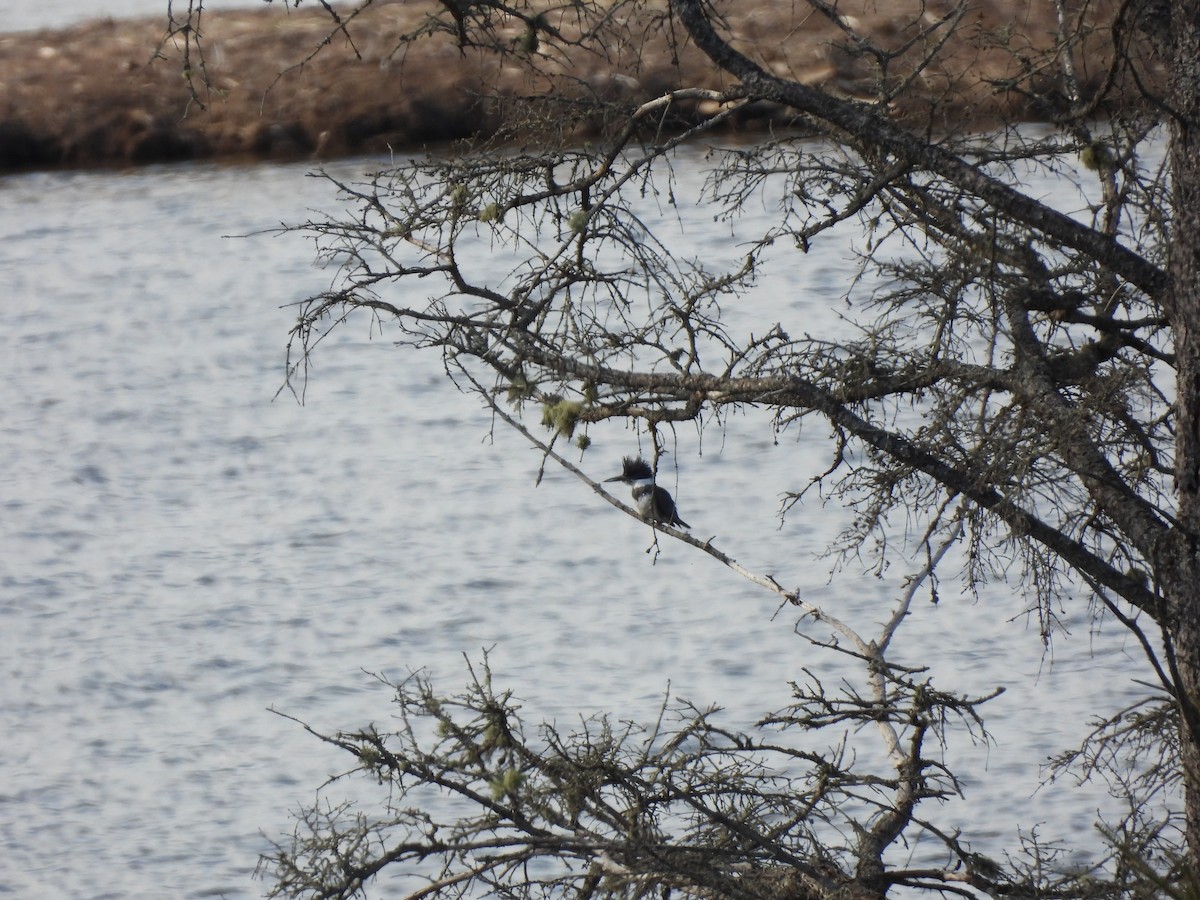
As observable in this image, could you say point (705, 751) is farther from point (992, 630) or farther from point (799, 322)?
point (799, 322)

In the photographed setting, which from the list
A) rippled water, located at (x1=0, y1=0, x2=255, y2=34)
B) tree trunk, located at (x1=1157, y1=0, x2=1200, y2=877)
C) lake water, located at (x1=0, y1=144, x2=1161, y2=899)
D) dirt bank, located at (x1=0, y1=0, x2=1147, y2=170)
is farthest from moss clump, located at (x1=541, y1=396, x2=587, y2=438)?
rippled water, located at (x1=0, y1=0, x2=255, y2=34)

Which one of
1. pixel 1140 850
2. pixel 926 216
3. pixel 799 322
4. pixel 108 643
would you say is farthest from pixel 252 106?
pixel 1140 850

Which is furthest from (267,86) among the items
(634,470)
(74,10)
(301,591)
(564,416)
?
(564,416)

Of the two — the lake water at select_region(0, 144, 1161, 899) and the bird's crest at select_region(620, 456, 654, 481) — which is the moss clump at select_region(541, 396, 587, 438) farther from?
the bird's crest at select_region(620, 456, 654, 481)

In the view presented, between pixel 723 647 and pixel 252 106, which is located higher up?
pixel 252 106

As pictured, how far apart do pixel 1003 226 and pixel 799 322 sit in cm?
376

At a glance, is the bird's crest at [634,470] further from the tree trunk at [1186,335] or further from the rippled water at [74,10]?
the rippled water at [74,10]

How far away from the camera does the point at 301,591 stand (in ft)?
18.3

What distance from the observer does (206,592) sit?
18.3 ft

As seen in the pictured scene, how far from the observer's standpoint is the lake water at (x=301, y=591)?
14.5ft

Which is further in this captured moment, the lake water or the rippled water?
the rippled water

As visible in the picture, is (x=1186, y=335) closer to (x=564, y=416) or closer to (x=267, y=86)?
(x=564, y=416)

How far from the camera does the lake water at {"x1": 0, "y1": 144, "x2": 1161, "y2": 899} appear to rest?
4426 millimetres

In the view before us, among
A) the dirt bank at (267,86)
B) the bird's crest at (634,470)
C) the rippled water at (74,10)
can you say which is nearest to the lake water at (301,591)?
the bird's crest at (634,470)
